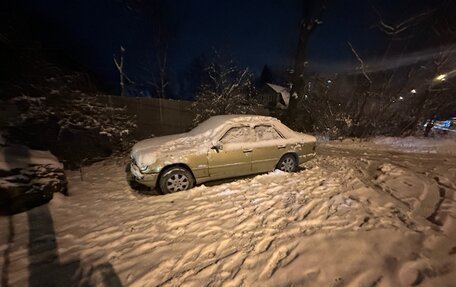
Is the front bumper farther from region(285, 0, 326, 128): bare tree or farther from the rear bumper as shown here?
region(285, 0, 326, 128): bare tree

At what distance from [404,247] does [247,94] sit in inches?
473

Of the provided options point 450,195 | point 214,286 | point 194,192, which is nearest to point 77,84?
point 194,192

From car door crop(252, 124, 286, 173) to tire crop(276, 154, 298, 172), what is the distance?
7.5 inches

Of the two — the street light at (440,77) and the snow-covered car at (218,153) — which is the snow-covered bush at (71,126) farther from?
the street light at (440,77)

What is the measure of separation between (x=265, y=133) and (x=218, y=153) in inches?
53.3

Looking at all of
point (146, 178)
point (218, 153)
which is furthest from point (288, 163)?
point (146, 178)

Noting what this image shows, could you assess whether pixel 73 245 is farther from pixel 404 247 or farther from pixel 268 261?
pixel 404 247

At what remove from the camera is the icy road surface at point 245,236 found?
7.95ft

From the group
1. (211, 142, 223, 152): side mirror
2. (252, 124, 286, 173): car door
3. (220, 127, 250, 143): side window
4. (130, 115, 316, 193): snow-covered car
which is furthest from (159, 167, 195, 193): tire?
(252, 124, 286, 173): car door

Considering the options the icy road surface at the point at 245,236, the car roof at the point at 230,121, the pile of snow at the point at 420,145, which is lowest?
the icy road surface at the point at 245,236

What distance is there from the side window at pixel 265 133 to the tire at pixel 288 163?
0.58 m

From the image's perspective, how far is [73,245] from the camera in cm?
308

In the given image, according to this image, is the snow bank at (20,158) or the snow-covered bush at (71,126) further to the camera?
the snow-covered bush at (71,126)

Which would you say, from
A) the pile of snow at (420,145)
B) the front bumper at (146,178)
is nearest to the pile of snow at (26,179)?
the front bumper at (146,178)
